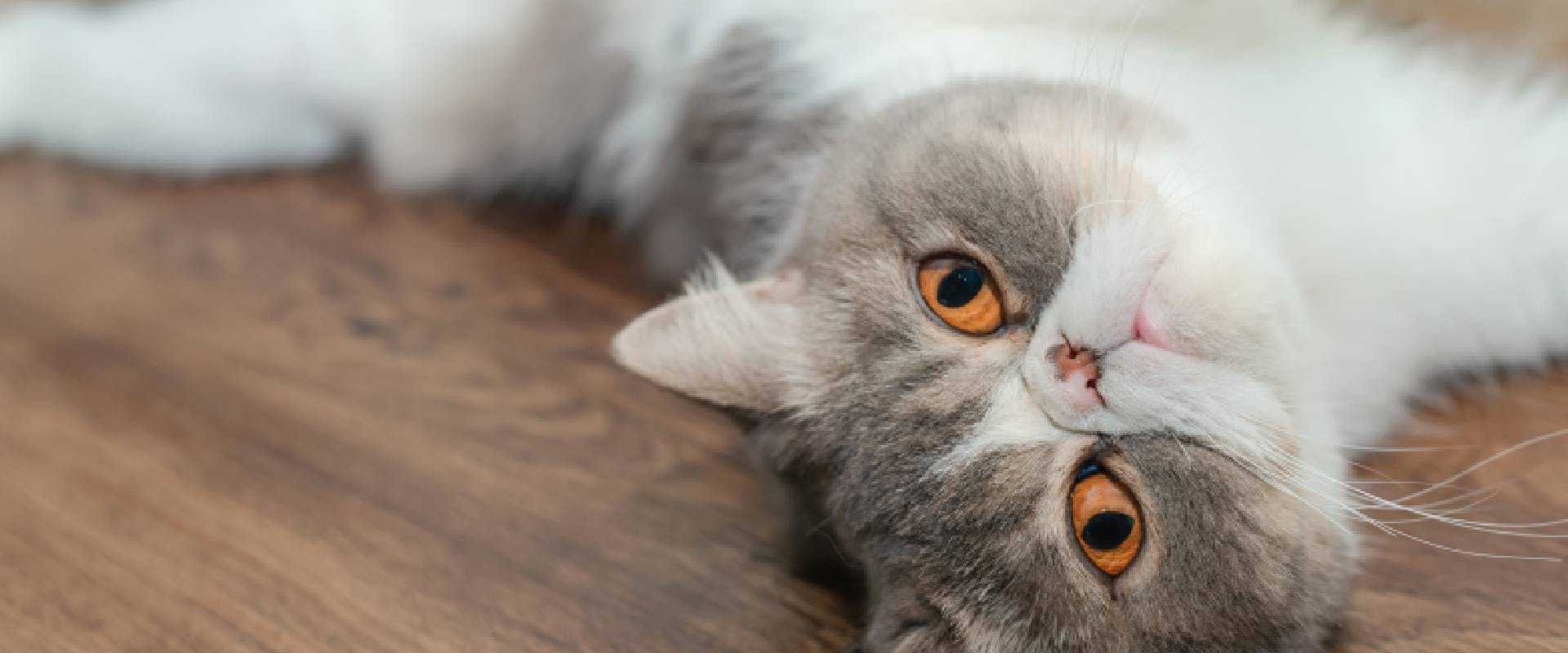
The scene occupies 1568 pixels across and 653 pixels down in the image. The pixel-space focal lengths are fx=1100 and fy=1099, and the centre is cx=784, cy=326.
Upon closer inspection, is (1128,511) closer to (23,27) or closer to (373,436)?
(373,436)

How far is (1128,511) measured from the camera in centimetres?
89

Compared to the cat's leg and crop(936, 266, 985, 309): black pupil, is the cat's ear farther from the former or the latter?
the cat's leg

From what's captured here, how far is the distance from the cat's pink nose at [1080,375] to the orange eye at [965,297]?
0.26 feet

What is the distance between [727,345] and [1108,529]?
16.5 inches

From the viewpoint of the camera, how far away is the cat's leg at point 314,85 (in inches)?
69.3

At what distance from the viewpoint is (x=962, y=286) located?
0.98 m

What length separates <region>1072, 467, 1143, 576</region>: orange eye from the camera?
0.89 metres

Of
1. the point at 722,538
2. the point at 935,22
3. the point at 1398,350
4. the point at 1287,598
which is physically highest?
the point at 935,22

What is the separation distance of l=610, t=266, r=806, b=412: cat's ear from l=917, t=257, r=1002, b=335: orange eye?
16 centimetres

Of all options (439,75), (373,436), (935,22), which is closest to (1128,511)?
(935,22)

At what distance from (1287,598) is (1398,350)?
0.50m

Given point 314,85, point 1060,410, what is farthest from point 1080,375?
point 314,85

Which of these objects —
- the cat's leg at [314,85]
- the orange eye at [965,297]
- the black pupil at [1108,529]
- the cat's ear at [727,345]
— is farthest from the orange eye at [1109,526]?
the cat's leg at [314,85]

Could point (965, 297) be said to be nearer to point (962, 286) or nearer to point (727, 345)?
point (962, 286)
